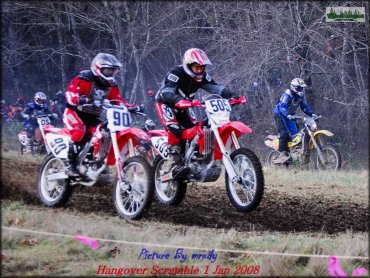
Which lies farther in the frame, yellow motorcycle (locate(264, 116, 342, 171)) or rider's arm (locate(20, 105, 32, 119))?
yellow motorcycle (locate(264, 116, 342, 171))

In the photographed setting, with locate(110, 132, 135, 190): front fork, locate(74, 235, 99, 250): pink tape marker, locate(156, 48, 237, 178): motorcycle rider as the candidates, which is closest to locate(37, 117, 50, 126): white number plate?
locate(156, 48, 237, 178): motorcycle rider

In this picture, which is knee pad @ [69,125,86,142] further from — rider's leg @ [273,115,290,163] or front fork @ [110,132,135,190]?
rider's leg @ [273,115,290,163]

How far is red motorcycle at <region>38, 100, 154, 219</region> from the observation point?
6.14 m

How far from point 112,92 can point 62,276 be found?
2.92 m

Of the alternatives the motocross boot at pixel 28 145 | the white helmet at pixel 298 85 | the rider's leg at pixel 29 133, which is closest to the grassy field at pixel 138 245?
the motocross boot at pixel 28 145

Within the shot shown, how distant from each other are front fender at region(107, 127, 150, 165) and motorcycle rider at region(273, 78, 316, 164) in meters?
6.02

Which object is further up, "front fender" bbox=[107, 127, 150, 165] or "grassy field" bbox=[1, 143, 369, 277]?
"front fender" bbox=[107, 127, 150, 165]

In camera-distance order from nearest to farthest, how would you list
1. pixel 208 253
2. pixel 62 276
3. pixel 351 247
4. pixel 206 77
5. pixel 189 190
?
pixel 62 276, pixel 208 253, pixel 351 247, pixel 206 77, pixel 189 190

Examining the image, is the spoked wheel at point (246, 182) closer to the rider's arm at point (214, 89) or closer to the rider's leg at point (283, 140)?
the rider's arm at point (214, 89)

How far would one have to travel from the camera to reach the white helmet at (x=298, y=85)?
11.7 meters

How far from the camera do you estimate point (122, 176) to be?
6195 mm

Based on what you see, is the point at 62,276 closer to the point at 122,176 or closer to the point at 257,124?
the point at 122,176

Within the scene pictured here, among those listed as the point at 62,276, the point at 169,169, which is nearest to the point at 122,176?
the point at 169,169

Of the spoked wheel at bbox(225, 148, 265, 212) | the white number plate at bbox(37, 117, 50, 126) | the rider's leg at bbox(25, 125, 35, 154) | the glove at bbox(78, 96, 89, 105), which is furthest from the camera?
the rider's leg at bbox(25, 125, 35, 154)
